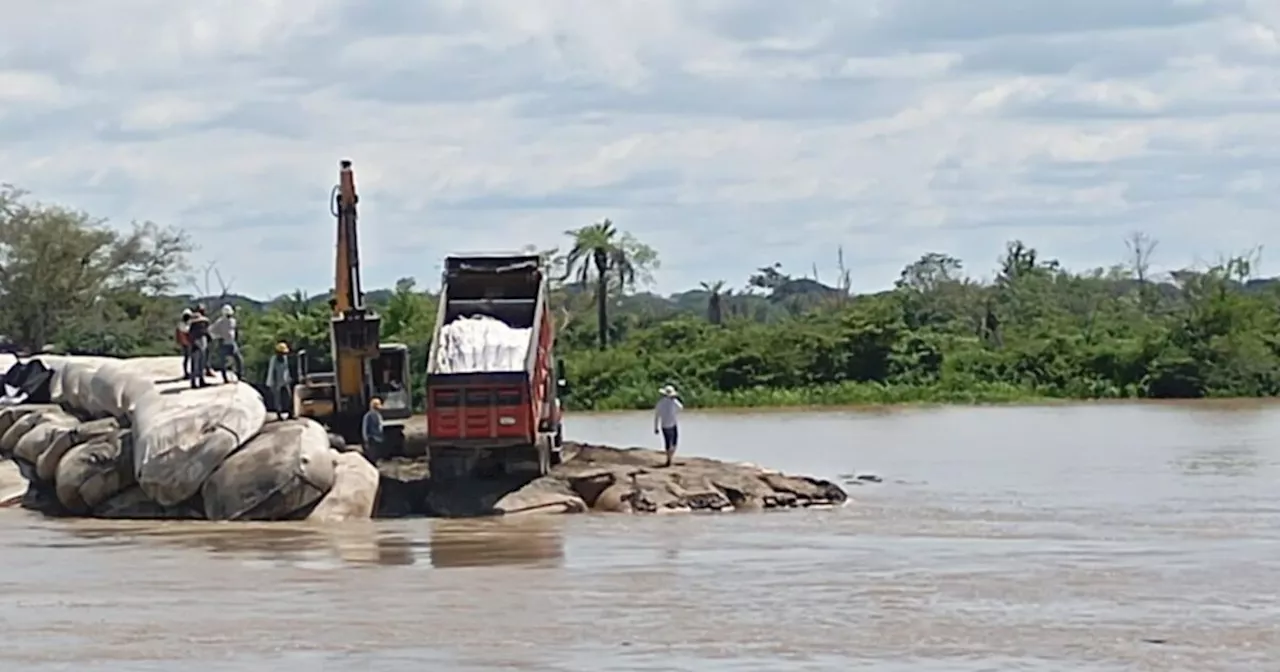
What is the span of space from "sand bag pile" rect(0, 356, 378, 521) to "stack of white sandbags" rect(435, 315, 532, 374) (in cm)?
Result: 173

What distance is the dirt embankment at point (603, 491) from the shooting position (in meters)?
28.9

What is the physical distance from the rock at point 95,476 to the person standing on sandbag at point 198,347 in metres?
1.35

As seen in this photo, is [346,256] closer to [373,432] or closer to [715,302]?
[373,432]

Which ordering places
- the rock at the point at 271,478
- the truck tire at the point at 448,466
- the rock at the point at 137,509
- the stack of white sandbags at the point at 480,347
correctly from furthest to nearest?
1. the truck tire at the point at 448,466
2. the stack of white sandbags at the point at 480,347
3. the rock at the point at 137,509
4. the rock at the point at 271,478

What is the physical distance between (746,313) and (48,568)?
87471 millimetres

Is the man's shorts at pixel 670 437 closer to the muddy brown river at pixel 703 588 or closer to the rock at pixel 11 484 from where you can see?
the muddy brown river at pixel 703 588

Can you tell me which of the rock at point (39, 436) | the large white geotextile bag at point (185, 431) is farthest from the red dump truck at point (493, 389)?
the rock at point (39, 436)

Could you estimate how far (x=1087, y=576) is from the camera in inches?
864

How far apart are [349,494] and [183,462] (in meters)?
2.02

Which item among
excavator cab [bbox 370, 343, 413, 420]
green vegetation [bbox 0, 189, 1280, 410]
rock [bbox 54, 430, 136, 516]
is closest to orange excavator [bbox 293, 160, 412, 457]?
excavator cab [bbox 370, 343, 413, 420]

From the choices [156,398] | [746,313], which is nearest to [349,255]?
[156,398]

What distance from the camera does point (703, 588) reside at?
21109 mm

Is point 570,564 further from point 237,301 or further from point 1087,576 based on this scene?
point 237,301

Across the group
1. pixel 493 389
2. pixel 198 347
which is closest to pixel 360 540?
pixel 493 389
